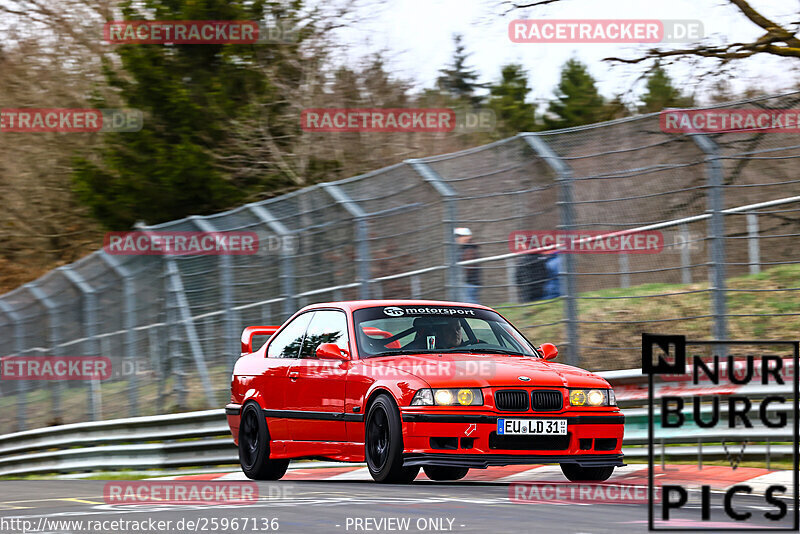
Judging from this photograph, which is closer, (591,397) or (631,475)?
(591,397)

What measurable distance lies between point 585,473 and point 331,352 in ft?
6.98

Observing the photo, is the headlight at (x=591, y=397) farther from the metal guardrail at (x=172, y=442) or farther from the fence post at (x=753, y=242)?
the fence post at (x=753, y=242)

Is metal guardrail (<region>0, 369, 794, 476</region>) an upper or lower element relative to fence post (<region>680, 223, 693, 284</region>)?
lower

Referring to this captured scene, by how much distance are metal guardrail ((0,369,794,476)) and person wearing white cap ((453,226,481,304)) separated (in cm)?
197

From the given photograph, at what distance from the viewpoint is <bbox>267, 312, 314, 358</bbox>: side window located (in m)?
10.7

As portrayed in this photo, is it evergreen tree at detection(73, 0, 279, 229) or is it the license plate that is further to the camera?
evergreen tree at detection(73, 0, 279, 229)

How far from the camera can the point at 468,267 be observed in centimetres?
1183

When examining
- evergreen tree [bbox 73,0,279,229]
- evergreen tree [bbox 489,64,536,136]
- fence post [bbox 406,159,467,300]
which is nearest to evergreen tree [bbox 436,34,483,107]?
evergreen tree [bbox 489,64,536,136]

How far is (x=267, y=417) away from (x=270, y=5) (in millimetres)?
19447

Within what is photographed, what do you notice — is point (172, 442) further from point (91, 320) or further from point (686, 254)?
point (686, 254)

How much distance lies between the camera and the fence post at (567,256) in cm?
1082

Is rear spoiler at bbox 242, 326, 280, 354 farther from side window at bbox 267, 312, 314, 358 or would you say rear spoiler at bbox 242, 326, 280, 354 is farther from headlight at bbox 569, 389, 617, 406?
headlight at bbox 569, 389, 617, 406

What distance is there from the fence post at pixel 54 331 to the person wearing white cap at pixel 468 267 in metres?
10.1

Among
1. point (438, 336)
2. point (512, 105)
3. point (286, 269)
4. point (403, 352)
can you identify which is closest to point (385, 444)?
point (403, 352)
